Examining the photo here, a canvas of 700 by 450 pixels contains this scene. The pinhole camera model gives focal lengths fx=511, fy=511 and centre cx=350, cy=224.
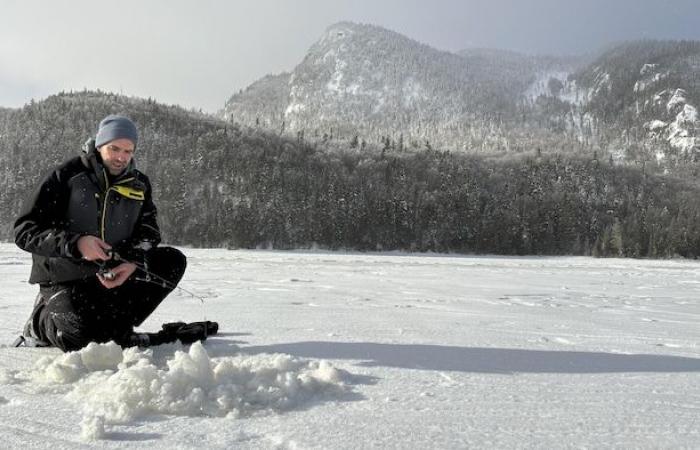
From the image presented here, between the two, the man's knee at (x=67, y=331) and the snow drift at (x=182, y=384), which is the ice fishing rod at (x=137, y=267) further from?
the snow drift at (x=182, y=384)

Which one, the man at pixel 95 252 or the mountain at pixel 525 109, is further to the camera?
the mountain at pixel 525 109

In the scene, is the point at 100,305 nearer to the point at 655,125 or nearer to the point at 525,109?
the point at 655,125

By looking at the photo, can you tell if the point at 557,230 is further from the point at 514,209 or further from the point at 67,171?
the point at 67,171

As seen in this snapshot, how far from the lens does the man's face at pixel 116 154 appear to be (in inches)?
115

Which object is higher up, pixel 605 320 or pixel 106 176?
pixel 106 176

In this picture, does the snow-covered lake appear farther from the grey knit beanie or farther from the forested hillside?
the forested hillside

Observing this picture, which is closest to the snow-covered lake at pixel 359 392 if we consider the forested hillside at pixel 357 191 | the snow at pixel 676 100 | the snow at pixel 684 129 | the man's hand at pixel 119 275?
the man's hand at pixel 119 275

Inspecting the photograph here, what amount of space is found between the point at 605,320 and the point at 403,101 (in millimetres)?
187424

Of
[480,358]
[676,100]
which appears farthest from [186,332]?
[676,100]

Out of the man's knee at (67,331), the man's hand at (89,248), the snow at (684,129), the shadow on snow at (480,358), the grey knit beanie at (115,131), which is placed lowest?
the shadow on snow at (480,358)

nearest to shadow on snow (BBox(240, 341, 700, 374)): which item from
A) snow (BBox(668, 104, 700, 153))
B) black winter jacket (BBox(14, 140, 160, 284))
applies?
black winter jacket (BBox(14, 140, 160, 284))

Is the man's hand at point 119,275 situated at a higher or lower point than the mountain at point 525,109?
lower

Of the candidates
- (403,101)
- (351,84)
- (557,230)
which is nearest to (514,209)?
(557,230)

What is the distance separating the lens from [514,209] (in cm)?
7781
